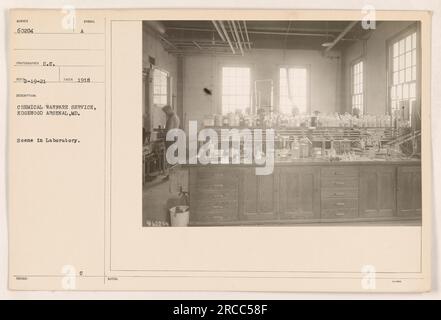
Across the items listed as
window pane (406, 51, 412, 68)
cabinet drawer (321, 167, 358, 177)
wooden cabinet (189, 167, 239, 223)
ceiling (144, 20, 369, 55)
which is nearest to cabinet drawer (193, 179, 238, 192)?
wooden cabinet (189, 167, 239, 223)

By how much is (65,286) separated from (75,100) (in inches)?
21.2

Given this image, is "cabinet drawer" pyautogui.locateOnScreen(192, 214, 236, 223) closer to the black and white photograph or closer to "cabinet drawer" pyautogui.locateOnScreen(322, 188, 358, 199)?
the black and white photograph

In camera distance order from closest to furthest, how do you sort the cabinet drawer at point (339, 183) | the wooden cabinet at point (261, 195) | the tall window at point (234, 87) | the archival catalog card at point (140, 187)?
the archival catalog card at point (140, 187), the wooden cabinet at point (261, 195), the cabinet drawer at point (339, 183), the tall window at point (234, 87)

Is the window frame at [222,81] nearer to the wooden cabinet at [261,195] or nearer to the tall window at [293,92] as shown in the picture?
the tall window at [293,92]

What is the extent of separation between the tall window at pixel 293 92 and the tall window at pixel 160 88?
43cm

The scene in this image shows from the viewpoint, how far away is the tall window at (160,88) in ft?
4.06

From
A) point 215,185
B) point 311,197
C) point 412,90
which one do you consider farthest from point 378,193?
point 215,185

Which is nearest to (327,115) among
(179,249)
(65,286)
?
(179,249)

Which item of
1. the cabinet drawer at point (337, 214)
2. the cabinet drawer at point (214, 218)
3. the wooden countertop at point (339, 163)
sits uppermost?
the wooden countertop at point (339, 163)

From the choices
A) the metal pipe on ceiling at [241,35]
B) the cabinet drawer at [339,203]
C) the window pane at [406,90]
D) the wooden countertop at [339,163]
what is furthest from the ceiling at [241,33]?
the cabinet drawer at [339,203]

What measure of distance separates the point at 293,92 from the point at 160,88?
57 cm

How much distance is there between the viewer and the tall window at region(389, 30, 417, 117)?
1045 mm

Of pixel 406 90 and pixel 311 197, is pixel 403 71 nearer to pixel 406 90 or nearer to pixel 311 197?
pixel 406 90

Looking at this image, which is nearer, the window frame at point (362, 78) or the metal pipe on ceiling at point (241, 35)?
the metal pipe on ceiling at point (241, 35)
